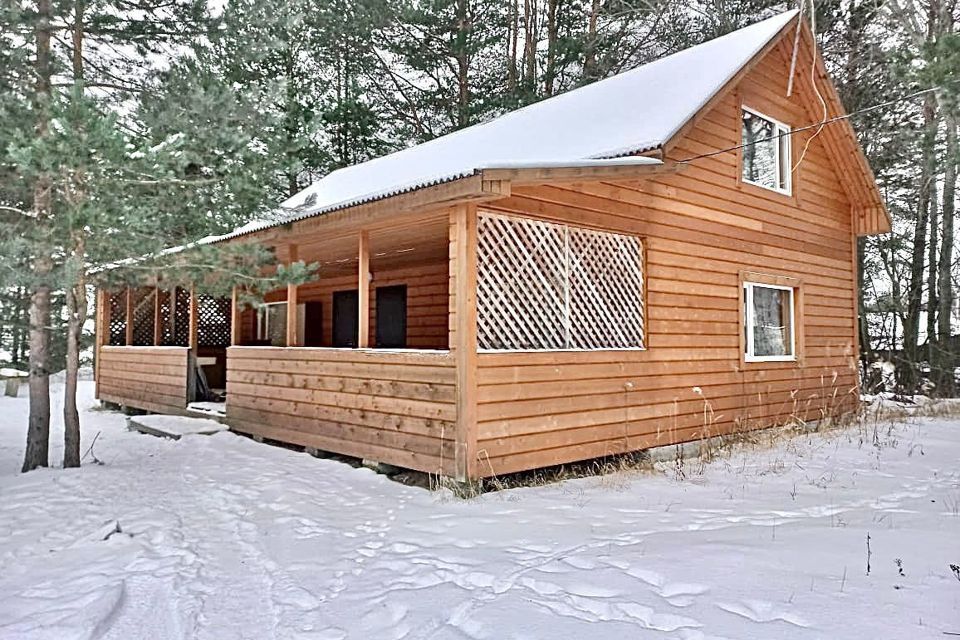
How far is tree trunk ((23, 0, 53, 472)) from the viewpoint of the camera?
568cm

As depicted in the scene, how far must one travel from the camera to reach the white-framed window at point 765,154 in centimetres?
866

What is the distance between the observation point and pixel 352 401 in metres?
6.60

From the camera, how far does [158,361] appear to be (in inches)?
422

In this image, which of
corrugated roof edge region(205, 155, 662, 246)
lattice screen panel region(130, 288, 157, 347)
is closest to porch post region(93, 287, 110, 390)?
lattice screen panel region(130, 288, 157, 347)

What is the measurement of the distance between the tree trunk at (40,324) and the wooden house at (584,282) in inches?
81.0

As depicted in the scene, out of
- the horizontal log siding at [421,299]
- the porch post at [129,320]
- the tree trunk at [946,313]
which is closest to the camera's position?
the horizontal log siding at [421,299]

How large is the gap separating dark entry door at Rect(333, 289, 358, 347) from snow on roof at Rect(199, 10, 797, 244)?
1801mm

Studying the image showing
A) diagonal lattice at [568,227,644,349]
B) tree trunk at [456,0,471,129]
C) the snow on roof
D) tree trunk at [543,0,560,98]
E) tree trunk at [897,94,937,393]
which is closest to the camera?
diagonal lattice at [568,227,644,349]

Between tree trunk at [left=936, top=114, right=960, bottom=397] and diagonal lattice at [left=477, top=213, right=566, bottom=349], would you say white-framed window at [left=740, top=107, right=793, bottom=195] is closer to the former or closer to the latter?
diagonal lattice at [left=477, top=213, right=566, bottom=349]

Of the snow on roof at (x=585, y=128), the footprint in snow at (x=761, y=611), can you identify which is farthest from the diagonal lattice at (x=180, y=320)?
the footprint in snow at (x=761, y=611)

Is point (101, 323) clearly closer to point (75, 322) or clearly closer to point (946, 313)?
point (75, 322)

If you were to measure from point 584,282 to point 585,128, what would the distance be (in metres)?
2.58

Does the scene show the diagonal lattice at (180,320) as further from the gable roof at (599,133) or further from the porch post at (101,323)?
the gable roof at (599,133)

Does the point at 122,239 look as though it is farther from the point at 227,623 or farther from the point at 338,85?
the point at 338,85
